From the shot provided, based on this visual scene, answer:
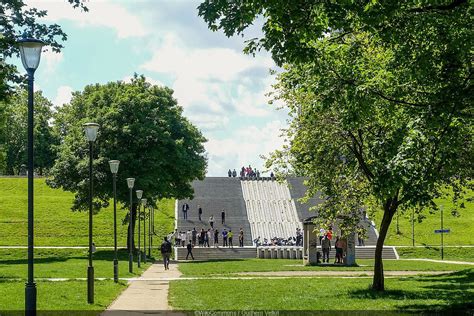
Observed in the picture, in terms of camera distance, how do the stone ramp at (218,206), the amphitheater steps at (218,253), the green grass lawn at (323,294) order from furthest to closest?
the stone ramp at (218,206)
the amphitheater steps at (218,253)
the green grass lawn at (323,294)

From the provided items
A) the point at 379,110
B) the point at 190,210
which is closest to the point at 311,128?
the point at 379,110

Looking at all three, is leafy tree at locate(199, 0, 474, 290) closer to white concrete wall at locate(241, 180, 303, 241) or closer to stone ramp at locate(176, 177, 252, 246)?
stone ramp at locate(176, 177, 252, 246)

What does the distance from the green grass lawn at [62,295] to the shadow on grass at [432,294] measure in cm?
709

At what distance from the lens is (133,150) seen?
5019cm

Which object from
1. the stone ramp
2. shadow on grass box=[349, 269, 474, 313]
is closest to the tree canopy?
the stone ramp

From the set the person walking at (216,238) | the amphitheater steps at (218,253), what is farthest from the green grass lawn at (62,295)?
the person walking at (216,238)

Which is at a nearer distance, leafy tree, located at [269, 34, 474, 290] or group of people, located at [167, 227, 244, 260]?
leafy tree, located at [269, 34, 474, 290]

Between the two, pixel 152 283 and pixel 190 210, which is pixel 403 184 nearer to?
pixel 152 283

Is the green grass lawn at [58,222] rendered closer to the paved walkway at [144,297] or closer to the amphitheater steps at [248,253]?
the amphitheater steps at [248,253]

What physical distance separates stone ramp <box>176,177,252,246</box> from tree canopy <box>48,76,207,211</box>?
7.48 m

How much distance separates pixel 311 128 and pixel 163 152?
2783 cm

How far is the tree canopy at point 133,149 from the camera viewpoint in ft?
161

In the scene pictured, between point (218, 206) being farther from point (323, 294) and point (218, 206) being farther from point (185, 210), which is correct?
point (323, 294)

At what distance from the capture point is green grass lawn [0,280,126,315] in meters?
17.7
